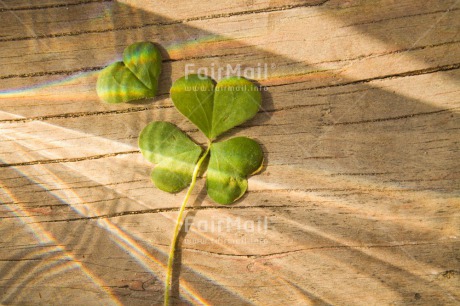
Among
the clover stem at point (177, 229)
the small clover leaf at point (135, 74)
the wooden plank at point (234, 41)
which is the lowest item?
the clover stem at point (177, 229)

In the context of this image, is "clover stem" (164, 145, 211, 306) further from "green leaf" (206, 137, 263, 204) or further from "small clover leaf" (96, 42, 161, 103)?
"small clover leaf" (96, 42, 161, 103)

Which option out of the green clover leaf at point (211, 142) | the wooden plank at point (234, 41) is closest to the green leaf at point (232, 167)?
the green clover leaf at point (211, 142)

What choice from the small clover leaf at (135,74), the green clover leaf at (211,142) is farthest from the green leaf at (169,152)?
the small clover leaf at (135,74)

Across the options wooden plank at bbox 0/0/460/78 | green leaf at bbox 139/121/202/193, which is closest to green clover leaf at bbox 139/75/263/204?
green leaf at bbox 139/121/202/193

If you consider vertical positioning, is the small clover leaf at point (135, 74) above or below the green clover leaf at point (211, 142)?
above
